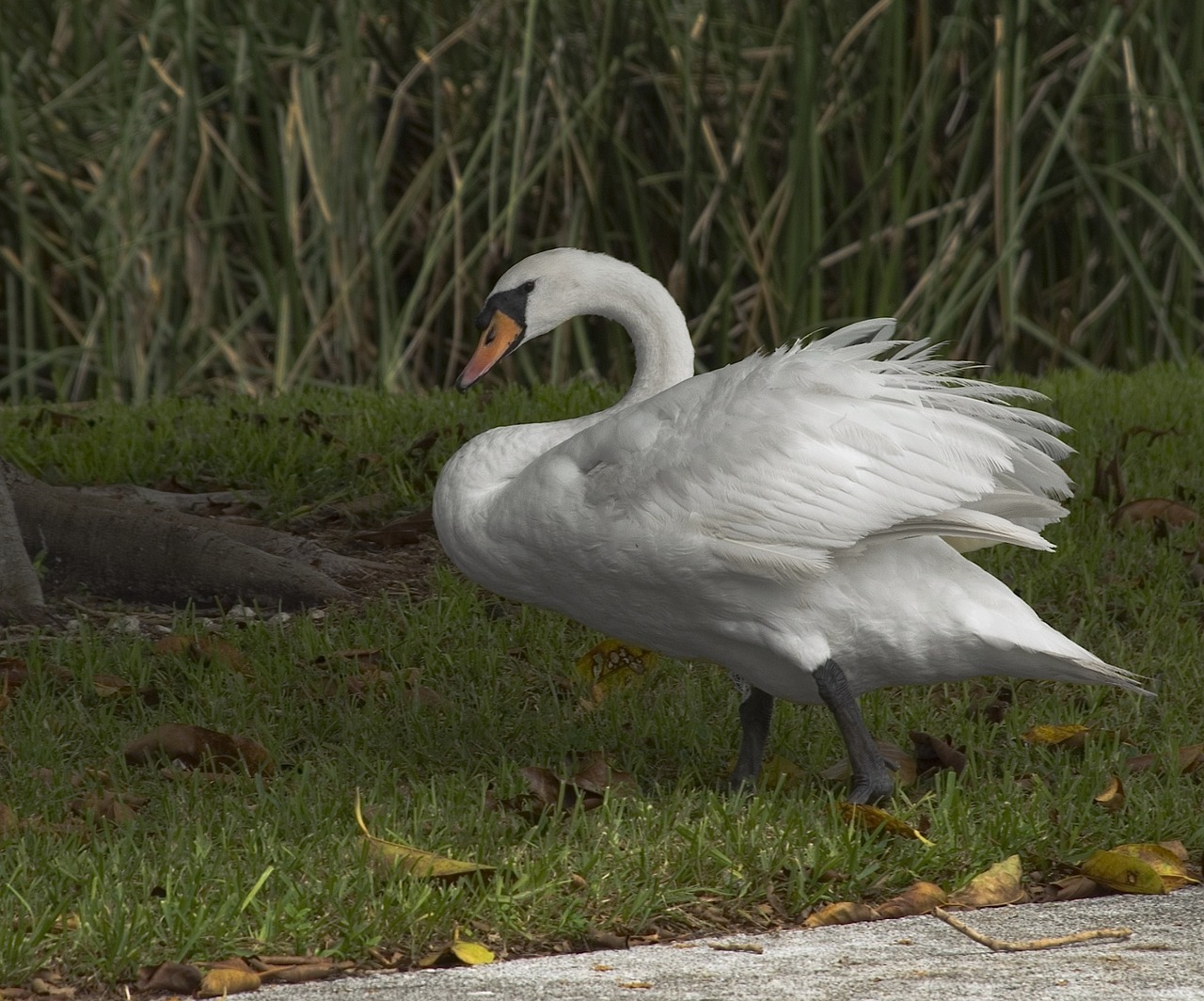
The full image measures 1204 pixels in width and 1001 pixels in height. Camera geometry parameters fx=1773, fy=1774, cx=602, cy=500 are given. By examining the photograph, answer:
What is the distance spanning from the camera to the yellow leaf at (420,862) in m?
2.97

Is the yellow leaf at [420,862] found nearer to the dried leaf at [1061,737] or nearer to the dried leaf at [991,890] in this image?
the dried leaf at [991,890]

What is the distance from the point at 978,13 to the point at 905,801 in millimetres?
5051

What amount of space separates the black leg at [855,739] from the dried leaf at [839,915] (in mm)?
390

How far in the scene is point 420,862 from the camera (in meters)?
2.99

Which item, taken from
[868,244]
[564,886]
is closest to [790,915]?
[564,886]

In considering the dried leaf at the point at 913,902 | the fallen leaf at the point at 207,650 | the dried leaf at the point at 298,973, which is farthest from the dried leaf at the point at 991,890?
the fallen leaf at the point at 207,650

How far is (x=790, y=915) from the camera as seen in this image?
3004 mm

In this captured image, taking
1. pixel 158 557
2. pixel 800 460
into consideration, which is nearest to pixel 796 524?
pixel 800 460

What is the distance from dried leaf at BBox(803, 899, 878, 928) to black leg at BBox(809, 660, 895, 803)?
0.39 m

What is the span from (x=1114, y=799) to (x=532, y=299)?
1577 millimetres

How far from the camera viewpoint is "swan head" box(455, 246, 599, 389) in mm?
3822

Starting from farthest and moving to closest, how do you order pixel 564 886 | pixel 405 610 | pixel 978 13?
1. pixel 978 13
2. pixel 405 610
3. pixel 564 886

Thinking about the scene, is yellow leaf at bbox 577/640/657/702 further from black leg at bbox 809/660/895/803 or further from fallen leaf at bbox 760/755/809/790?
black leg at bbox 809/660/895/803

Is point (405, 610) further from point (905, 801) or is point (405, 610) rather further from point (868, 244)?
point (868, 244)
